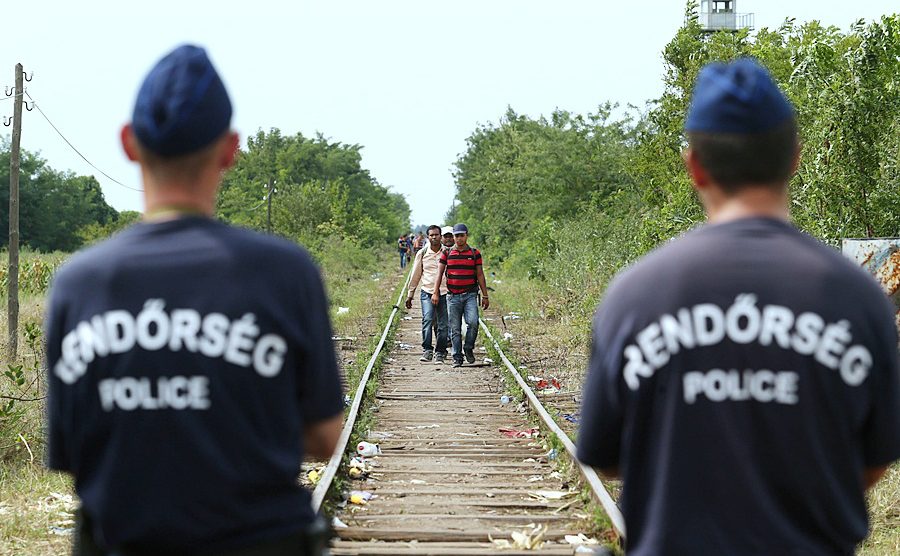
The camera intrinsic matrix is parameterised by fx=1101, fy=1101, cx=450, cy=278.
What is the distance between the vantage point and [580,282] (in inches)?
857

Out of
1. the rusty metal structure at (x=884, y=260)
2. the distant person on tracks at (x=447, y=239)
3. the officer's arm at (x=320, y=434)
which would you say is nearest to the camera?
the officer's arm at (x=320, y=434)

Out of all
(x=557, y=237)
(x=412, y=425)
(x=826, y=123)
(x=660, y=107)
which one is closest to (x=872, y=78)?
(x=826, y=123)

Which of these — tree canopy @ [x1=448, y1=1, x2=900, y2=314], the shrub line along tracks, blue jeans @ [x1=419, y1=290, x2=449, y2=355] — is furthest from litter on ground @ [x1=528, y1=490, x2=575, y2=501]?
blue jeans @ [x1=419, y1=290, x2=449, y2=355]

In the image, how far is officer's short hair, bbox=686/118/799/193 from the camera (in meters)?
2.35

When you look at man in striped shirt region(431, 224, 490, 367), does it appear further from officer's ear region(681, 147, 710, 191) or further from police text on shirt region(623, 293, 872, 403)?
police text on shirt region(623, 293, 872, 403)

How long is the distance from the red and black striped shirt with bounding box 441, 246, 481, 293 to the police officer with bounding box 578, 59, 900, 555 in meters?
12.1

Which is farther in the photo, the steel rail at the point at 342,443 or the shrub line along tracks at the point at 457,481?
the steel rail at the point at 342,443

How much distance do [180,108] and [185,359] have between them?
537mm

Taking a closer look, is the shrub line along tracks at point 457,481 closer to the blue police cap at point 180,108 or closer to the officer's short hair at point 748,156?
the officer's short hair at point 748,156

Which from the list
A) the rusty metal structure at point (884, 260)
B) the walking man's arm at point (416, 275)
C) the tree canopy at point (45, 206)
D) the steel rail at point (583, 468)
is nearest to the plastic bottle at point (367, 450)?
the steel rail at point (583, 468)

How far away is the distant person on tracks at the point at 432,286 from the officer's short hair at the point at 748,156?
12.4 m

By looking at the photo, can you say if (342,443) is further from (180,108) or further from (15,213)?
(15,213)

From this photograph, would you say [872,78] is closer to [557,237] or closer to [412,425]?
[412,425]

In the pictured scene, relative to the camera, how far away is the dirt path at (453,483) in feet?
22.3
